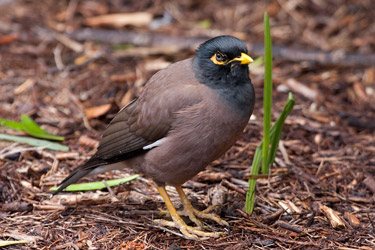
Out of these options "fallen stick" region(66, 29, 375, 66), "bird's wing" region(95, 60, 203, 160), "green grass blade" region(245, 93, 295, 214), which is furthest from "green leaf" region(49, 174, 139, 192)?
"fallen stick" region(66, 29, 375, 66)

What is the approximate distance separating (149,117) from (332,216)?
6.23ft

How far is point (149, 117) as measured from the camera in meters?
4.57

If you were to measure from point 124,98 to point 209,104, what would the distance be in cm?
273

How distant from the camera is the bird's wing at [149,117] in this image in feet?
14.5

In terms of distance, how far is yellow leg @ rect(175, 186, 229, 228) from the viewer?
4.72 metres

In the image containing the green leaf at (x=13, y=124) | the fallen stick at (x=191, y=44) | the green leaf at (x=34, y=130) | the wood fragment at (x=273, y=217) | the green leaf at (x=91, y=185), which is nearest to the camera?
the wood fragment at (x=273, y=217)

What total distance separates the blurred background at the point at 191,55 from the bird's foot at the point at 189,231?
10 centimetres

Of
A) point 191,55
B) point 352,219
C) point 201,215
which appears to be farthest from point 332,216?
point 191,55

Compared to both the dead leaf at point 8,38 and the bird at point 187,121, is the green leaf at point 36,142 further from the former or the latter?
the dead leaf at point 8,38

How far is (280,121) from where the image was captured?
4.82m

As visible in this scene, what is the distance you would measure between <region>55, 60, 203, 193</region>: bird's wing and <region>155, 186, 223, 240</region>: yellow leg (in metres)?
0.53

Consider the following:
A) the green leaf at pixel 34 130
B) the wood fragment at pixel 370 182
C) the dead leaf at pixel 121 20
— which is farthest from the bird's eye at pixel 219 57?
the dead leaf at pixel 121 20

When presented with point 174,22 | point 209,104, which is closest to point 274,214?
point 209,104

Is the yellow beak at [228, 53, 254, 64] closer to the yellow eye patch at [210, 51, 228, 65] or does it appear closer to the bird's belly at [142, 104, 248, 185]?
the yellow eye patch at [210, 51, 228, 65]
